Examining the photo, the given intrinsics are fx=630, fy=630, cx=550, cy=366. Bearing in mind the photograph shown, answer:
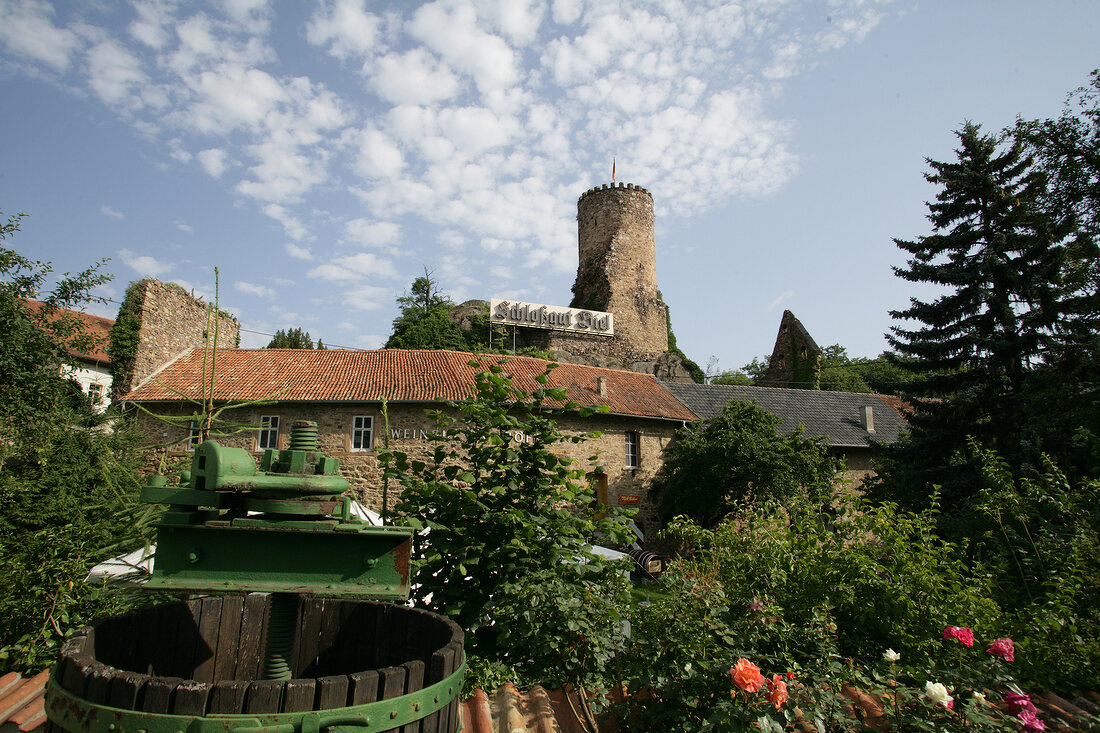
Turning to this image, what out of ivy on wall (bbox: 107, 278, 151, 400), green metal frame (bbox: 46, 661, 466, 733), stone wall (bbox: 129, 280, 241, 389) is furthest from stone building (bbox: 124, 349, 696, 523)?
green metal frame (bbox: 46, 661, 466, 733)

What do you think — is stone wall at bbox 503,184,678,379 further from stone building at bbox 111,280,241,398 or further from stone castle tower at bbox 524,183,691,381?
stone building at bbox 111,280,241,398

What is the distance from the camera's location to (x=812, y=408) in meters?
28.5

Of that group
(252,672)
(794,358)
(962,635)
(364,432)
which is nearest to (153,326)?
(364,432)

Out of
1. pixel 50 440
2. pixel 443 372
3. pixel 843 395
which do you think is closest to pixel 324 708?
pixel 50 440

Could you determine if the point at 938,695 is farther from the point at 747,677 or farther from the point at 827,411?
the point at 827,411

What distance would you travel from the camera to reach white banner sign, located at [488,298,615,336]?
36125 millimetres

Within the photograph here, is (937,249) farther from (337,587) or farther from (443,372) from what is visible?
(337,587)

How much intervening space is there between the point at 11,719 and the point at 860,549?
4.95m

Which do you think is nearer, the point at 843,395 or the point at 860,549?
the point at 860,549

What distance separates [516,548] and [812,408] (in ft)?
90.1

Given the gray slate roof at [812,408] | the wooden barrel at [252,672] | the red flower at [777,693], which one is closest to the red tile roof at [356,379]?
the gray slate roof at [812,408]

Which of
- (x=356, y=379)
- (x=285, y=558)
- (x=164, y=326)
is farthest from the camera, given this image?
(x=164, y=326)

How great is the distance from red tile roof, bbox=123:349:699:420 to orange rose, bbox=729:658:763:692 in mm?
16223

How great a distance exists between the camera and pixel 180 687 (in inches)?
71.7
